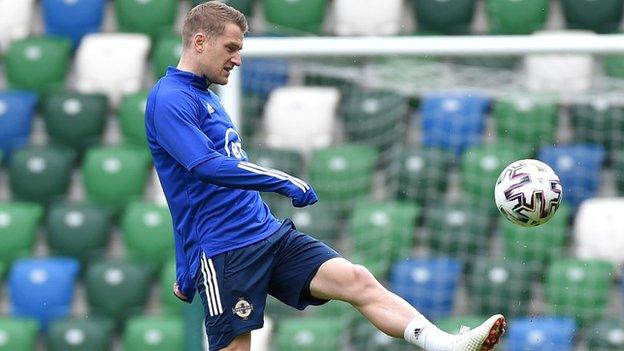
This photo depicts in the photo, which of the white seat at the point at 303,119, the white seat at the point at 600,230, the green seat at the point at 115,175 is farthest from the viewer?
the green seat at the point at 115,175

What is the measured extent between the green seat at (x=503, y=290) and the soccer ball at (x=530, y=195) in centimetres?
282

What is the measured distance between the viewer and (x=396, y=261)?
813 cm

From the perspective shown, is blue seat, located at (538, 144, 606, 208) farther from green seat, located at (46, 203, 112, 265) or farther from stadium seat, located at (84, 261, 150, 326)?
green seat, located at (46, 203, 112, 265)

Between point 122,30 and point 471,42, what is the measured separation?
4.09 metres

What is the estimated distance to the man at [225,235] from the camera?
487 centimetres

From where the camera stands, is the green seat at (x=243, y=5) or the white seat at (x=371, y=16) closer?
the white seat at (x=371, y=16)

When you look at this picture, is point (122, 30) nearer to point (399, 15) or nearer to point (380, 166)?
point (399, 15)

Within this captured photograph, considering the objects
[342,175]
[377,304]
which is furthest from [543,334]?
[377,304]

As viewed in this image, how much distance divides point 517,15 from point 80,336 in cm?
348

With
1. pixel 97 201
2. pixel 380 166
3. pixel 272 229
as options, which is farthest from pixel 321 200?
pixel 272 229

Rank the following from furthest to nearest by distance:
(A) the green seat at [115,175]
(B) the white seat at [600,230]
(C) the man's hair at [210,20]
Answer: (A) the green seat at [115,175] → (B) the white seat at [600,230] → (C) the man's hair at [210,20]

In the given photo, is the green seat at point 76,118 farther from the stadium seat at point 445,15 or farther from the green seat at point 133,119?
the stadium seat at point 445,15

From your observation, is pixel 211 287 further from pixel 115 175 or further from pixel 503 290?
pixel 115 175

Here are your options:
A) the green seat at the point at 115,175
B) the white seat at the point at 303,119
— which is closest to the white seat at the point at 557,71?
the white seat at the point at 303,119
